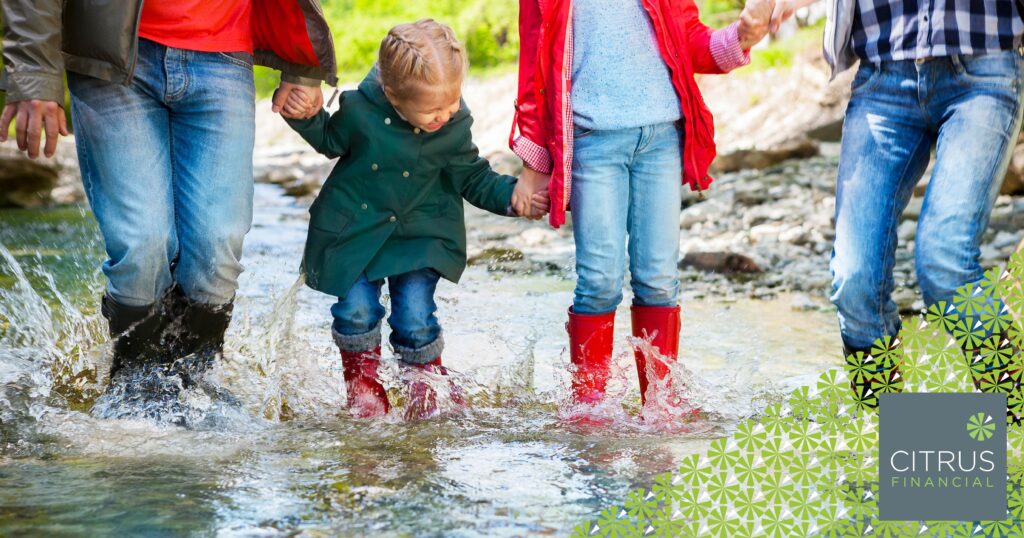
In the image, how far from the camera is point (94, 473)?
9.13 ft

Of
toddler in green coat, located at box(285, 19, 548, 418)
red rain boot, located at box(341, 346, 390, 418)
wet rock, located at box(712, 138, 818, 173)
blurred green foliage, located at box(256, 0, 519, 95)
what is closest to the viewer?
toddler in green coat, located at box(285, 19, 548, 418)

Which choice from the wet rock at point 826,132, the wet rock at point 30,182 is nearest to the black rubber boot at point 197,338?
the wet rock at point 30,182

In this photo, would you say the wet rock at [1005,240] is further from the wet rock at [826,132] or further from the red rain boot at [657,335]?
the wet rock at [826,132]

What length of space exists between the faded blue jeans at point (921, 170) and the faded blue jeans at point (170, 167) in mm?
1743

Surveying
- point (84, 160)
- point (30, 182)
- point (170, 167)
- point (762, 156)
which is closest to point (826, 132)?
point (762, 156)

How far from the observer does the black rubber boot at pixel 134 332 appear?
331 cm

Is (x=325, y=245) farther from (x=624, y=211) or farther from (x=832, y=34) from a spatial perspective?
(x=832, y=34)

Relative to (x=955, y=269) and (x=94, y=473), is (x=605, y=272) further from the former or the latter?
(x=94, y=473)

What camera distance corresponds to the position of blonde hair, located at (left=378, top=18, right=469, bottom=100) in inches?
128

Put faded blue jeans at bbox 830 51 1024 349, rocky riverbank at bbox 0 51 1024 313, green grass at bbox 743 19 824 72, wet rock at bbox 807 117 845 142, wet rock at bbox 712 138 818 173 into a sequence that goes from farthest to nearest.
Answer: green grass at bbox 743 19 824 72 < wet rock at bbox 807 117 845 142 < wet rock at bbox 712 138 818 173 < rocky riverbank at bbox 0 51 1024 313 < faded blue jeans at bbox 830 51 1024 349

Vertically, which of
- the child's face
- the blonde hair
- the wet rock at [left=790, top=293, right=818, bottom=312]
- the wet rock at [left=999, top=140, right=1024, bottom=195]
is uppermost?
the blonde hair

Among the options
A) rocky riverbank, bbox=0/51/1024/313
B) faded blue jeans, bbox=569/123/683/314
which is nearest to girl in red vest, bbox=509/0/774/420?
faded blue jeans, bbox=569/123/683/314

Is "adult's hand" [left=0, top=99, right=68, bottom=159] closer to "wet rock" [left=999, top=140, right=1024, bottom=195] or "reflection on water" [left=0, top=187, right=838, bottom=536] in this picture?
"reflection on water" [left=0, top=187, right=838, bottom=536]

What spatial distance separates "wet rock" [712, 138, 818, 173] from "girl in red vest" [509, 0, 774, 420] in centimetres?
715
